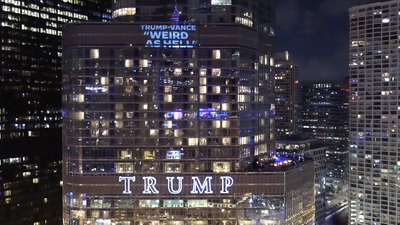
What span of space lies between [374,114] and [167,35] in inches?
3245

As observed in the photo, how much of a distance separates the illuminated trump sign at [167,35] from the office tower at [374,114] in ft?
242

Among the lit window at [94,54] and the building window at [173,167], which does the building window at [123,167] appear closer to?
the building window at [173,167]

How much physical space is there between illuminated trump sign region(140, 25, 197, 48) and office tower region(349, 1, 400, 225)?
73.7m

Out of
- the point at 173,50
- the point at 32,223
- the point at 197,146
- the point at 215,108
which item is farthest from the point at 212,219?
the point at 32,223

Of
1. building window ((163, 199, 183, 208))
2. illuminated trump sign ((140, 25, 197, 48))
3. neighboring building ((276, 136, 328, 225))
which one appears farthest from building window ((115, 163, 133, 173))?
neighboring building ((276, 136, 328, 225))

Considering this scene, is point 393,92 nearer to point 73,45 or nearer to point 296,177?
point 296,177

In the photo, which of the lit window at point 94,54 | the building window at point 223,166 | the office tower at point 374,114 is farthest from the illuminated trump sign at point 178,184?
the office tower at point 374,114

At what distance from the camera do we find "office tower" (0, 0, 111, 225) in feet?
459

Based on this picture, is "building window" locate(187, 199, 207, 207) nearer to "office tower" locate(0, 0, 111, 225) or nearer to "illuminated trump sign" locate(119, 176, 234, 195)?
"illuminated trump sign" locate(119, 176, 234, 195)

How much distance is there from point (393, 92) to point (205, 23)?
75.2 m

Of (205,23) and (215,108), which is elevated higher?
(205,23)

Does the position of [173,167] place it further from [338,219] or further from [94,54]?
[338,219]

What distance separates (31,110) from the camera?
491ft

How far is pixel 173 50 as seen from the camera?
348ft
